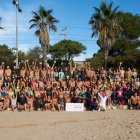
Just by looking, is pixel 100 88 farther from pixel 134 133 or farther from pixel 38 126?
pixel 134 133

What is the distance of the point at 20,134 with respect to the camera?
13305 mm

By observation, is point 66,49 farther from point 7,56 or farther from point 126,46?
point 126,46

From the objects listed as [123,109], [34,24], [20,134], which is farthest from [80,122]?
[34,24]

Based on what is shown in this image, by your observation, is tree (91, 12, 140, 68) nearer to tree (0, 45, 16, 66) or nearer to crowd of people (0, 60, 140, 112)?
tree (0, 45, 16, 66)

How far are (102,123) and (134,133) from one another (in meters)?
3.06

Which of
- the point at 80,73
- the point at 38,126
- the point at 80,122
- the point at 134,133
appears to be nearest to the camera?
the point at 134,133

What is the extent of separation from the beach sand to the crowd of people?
102cm

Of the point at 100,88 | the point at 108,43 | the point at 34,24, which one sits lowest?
the point at 100,88

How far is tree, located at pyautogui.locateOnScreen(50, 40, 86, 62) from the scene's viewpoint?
66562 millimetres

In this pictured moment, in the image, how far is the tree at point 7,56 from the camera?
5295cm

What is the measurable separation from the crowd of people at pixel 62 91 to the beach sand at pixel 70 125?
3.34ft

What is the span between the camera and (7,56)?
54.5m

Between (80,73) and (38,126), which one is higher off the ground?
(80,73)

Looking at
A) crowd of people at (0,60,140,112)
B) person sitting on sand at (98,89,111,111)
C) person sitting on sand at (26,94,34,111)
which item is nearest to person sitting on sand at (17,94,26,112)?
crowd of people at (0,60,140,112)
